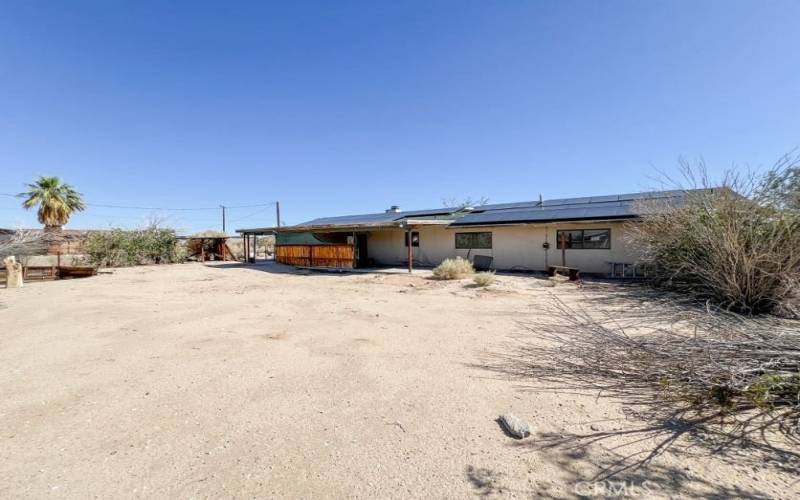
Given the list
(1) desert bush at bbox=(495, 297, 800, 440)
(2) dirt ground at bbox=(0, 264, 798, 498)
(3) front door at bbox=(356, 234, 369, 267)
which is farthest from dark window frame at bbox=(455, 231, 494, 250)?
(1) desert bush at bbox=(495, 297, 800, 440)

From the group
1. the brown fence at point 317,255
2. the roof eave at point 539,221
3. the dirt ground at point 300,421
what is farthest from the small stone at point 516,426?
the brown fence at point 317,255

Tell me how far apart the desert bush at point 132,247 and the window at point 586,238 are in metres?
24.8

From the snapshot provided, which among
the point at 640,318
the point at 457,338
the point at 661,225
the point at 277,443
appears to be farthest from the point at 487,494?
the point at 661,225

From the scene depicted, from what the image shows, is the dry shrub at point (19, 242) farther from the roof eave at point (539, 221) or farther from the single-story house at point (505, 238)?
the roof eave at point (539, 221)

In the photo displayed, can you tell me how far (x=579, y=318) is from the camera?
687 cm

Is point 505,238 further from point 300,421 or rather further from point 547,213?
point 300,421

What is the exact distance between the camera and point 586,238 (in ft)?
46.9

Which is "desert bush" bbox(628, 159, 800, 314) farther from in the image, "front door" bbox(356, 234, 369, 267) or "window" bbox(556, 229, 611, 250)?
"front door" bbox(356, 234, 369, 267)

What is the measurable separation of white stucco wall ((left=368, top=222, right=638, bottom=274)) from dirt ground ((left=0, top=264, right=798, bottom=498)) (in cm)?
966

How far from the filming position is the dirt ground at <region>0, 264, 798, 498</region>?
2.27 m

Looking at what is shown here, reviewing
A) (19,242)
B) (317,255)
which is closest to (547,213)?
(317,255)

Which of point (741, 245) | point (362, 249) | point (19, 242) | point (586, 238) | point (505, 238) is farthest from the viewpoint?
point (362, 249)

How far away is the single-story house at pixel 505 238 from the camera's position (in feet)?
44.3

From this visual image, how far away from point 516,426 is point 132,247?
26573 millimetres
